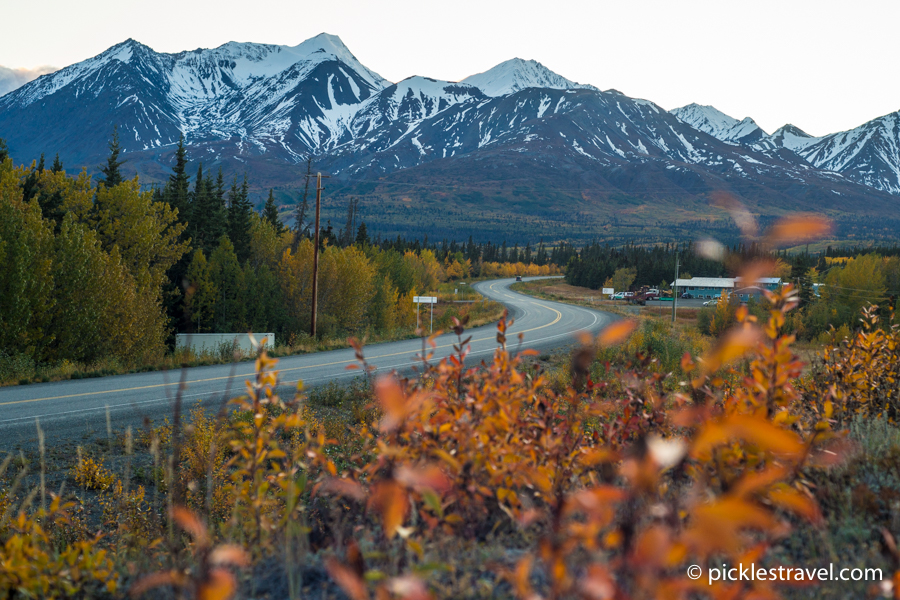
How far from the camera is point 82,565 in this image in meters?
2.40

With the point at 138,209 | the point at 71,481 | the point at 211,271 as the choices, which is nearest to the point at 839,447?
the point at 71,481

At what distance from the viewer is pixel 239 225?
37312mm

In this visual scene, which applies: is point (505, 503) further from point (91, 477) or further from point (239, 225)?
point (239, 225)

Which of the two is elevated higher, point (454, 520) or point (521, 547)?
point (454, 520)

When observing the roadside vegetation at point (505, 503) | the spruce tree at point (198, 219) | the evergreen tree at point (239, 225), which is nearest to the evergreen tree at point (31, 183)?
the spruce tree at point (198, 219)

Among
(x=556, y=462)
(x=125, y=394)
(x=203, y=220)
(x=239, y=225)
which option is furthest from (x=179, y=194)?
(x=556, y=462)

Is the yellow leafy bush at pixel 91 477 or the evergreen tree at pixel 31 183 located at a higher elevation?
the evergreen tree at pixel 31 183

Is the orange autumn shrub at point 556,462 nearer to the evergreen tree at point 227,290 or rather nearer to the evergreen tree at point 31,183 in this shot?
the evergreen tree at point 31,183

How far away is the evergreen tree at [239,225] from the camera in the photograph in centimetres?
3688

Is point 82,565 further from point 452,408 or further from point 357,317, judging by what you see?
point 357,317

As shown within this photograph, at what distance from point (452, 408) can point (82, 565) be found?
179 centimetres

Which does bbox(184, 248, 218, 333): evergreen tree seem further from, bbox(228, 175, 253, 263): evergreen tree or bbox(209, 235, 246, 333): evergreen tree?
bbox(228, 175, 253, 263): evergreen tree

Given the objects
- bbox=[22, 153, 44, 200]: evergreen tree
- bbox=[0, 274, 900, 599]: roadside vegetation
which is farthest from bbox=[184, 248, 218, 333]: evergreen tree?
bbox=[0, 274, 900, 599]: roadside vegetation

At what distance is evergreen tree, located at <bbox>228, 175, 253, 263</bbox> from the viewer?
36.9 meters
